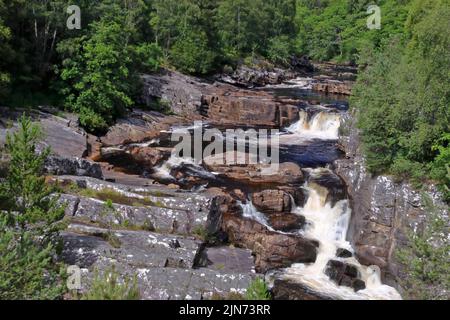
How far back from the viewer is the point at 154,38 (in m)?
58.6

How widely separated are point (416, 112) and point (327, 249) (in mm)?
7955

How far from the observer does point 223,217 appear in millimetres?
21141

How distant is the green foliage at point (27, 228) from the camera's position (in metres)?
10.3

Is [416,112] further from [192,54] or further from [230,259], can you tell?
[192,54]

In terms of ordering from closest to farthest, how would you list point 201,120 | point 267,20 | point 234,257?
point 234,257 → point 201,120 → point 267,20

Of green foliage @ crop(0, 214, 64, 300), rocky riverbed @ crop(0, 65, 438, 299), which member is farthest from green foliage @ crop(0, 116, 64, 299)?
rocky riverbed @ crop(0, 65, 438, 299)

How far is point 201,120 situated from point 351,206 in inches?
864

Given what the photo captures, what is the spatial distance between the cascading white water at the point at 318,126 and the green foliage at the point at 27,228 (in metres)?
27.8

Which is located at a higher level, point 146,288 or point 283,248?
point 146,288

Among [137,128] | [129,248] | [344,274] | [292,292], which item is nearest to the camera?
[129,248]

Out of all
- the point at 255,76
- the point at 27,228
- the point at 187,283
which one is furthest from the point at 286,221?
the point at 255,76

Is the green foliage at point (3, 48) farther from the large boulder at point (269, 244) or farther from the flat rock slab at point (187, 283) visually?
the flat rock slab at point (187, 283)
